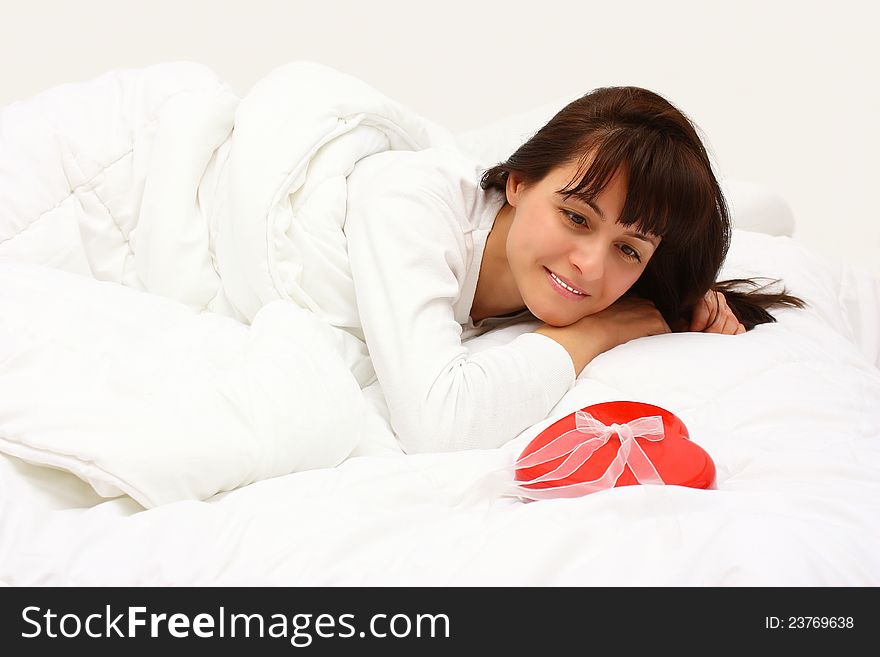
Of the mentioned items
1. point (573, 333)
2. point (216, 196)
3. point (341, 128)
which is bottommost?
point (573, 333)

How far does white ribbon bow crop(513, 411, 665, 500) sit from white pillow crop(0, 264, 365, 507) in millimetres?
218

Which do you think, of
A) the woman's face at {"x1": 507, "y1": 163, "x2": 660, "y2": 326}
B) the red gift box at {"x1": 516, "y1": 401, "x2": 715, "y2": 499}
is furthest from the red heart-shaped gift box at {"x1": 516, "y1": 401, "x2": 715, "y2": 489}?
the woman's face at {"x1": 507, "y1": 163, "x2": 660, "y2": 326}

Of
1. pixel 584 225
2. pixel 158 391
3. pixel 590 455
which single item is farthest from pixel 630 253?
pixel 158 391

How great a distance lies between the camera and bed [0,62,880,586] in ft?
2.52

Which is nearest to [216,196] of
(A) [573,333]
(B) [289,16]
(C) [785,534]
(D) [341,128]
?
(D) [341,128]

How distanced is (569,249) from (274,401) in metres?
0.45

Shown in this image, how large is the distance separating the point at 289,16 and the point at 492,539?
2014 millimetres

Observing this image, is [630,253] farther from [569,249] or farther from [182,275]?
[182,275]

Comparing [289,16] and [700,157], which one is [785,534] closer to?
[700,157]

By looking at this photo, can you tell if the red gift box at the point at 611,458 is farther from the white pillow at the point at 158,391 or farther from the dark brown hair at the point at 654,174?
the dark brown hair at the point at 654,174

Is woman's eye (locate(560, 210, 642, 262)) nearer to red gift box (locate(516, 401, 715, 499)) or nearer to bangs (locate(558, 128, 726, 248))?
bangs (locate(558, 128, 726, 248))

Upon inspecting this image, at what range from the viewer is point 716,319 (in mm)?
1390

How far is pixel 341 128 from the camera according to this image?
4.45 ft
